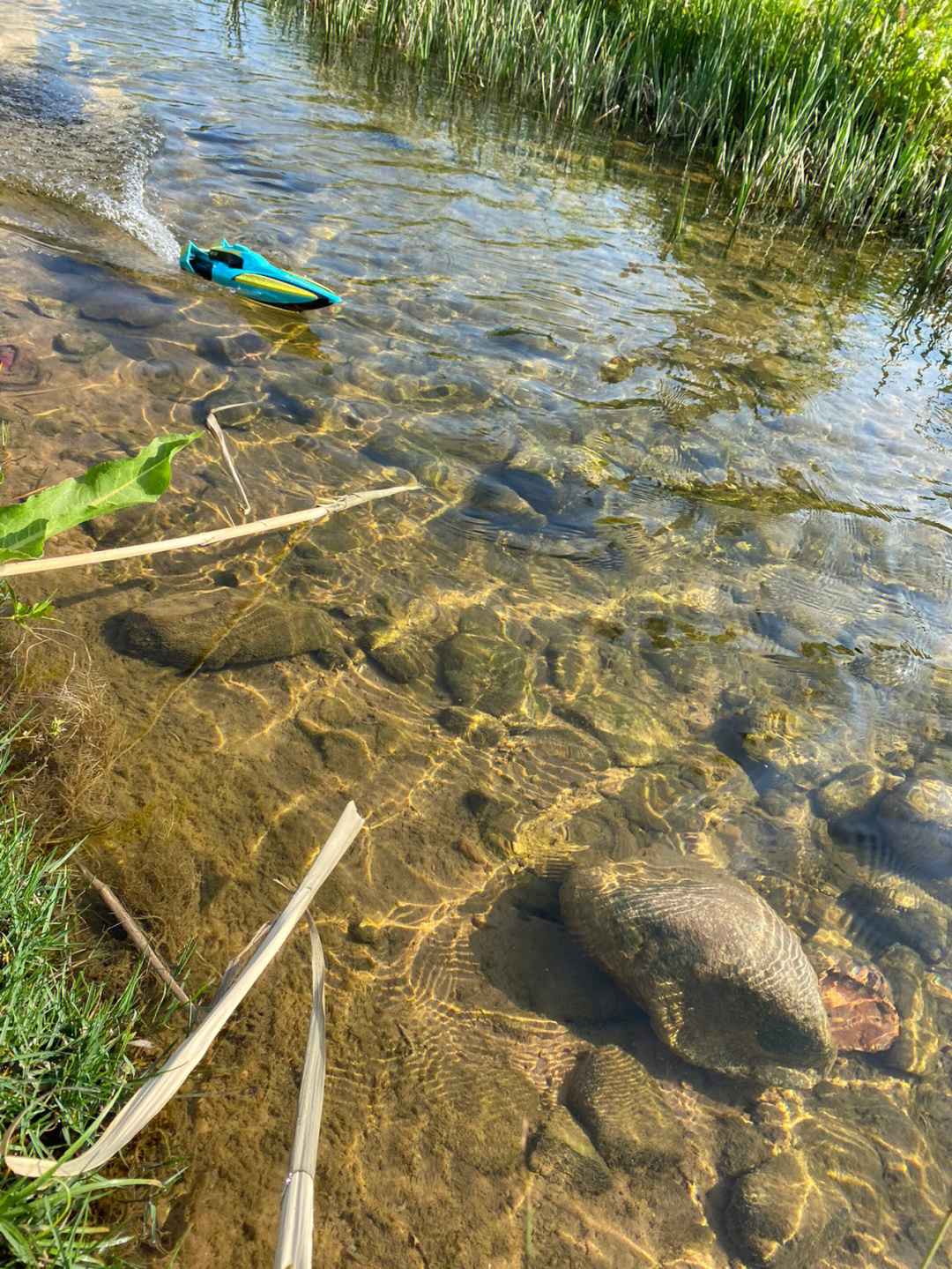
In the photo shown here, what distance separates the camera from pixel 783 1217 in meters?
2.20

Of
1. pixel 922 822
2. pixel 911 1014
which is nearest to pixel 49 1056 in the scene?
pixel 911 1014

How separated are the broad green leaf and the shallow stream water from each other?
0.84 metres

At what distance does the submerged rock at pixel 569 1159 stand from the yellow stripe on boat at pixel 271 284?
450 cm

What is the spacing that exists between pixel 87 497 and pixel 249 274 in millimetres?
3328

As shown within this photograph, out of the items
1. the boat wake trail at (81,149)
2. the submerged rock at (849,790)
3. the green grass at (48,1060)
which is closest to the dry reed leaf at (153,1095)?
the green grass at (48,1060)

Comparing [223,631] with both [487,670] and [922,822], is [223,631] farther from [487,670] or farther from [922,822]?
[922,822]

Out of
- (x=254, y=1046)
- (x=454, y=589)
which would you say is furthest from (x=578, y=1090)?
(x=454, y=589)

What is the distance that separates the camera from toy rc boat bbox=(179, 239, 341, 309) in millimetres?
5078

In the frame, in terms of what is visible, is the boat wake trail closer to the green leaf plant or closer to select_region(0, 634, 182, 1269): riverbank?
the green leaf plant

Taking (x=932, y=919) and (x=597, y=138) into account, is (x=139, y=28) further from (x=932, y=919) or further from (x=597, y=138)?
(x=932, y=919)

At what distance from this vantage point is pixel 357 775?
2975 millimetres

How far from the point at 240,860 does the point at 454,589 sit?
5.17 feet

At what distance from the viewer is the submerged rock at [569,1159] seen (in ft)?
7.17

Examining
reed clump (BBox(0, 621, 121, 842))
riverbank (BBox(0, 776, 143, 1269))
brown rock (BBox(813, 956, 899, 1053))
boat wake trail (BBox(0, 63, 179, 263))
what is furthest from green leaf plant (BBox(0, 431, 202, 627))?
boat wake trail (BBox(0, 63, 179, 263))
